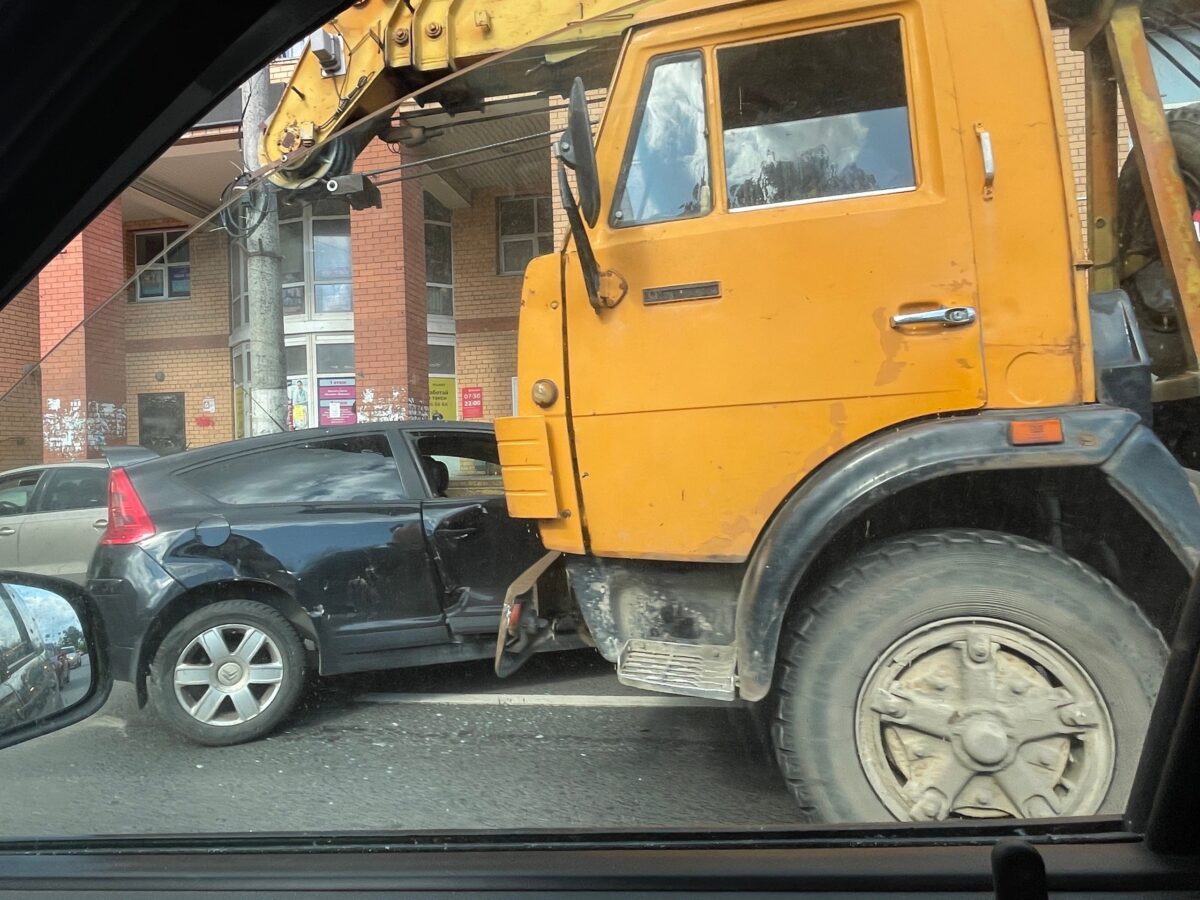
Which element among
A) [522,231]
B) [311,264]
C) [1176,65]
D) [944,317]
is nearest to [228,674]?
[311,264]

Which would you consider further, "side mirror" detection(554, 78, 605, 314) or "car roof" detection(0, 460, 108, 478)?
"side mirror" detection(554, 78, 605, 314)

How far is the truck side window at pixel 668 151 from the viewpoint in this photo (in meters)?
2.97

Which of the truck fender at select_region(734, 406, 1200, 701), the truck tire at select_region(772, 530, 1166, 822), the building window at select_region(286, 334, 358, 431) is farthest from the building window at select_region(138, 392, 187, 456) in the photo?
the truck tire at select_region(772, 530, 1166, 822)

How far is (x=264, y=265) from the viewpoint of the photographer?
2.75 meters

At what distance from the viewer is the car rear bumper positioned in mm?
2846

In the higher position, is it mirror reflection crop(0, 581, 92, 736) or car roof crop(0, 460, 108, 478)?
car roof crop(0, 460, 108, 478)

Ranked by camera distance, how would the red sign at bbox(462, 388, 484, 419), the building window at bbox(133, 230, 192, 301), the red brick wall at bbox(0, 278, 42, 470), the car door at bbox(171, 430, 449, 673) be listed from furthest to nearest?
the car door at bbox(171, 430, 449, 673) < the red sign at bbox(462, 388, 484, 419) < the building window at bbox(133, 230, 192, 301) < the red brick wall at bbox(0, 278, 42, 470)

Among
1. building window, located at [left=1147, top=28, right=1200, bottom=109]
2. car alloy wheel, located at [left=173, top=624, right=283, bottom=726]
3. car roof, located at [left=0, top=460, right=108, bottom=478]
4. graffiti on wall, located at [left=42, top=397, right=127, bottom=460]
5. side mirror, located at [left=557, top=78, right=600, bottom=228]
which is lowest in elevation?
car alloy wheel, located at [left=173, top=624, right=283, bottom=726]

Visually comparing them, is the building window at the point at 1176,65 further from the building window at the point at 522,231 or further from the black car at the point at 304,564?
the black car at the point at 304,564

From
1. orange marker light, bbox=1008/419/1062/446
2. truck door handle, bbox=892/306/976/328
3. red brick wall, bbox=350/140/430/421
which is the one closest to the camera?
orange marker light, bbox=1008/419/1062/446

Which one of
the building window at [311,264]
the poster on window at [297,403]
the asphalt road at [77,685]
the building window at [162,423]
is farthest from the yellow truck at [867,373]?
the asphalt road at [77,685]

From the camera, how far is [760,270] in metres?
2.84

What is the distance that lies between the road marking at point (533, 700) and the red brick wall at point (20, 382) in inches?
66.9

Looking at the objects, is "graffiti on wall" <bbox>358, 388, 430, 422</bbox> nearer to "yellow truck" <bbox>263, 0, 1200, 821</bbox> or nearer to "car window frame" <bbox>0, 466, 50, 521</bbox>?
"yellow truck" <bbox>263, 0, 1200, 821</bbox>
